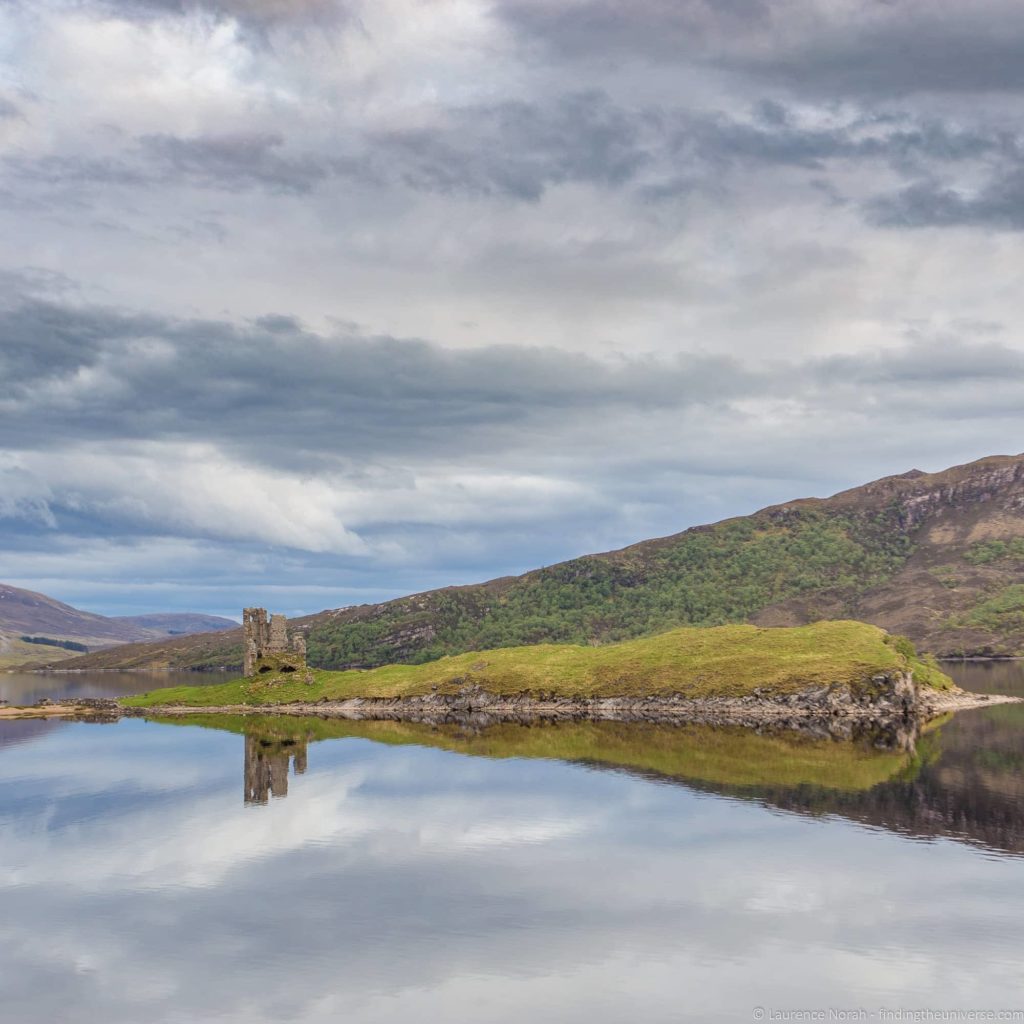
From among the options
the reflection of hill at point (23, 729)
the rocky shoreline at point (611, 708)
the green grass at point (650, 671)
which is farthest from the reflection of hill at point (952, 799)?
the reflection of hill at point (23, 729)

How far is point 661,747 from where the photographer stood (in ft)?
330

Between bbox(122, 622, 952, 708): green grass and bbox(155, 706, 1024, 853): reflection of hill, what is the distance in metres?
19.0

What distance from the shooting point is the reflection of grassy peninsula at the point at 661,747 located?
80.4 metres

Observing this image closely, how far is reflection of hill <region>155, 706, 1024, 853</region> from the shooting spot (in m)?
63.3

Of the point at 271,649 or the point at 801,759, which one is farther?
the point at 271,649

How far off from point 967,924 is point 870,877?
729cm

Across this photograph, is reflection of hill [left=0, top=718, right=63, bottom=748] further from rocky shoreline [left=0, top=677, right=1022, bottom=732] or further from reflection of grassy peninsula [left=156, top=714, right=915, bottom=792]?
reflection of grassy peninsula [left=156, top=714, right=915, bottom=792]

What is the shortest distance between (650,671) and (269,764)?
7698 cm

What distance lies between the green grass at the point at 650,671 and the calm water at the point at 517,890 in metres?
53.8

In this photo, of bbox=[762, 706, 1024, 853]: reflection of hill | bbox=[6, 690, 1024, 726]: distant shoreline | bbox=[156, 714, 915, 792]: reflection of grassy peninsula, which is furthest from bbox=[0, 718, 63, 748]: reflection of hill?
bbox=[762, 706, 1024, 853]: reflection of hill

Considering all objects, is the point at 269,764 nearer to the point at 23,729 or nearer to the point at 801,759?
the point at 801,759

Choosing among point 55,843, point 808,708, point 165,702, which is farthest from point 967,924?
point 165,702

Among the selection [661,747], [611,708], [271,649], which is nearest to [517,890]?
[661,747]

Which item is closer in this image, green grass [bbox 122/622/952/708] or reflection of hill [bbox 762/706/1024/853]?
reflection of hill [bbox 762/706/1024/853]
